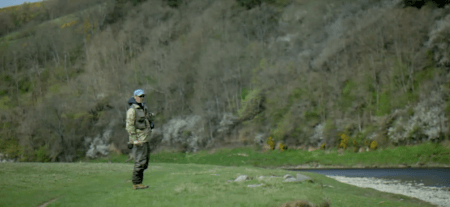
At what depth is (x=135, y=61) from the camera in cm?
11219

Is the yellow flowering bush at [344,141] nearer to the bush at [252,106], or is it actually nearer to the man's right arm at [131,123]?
the bush at [252,106]

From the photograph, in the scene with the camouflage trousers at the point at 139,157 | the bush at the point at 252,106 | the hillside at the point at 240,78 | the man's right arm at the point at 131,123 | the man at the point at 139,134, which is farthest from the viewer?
the bush at the point at 252,106

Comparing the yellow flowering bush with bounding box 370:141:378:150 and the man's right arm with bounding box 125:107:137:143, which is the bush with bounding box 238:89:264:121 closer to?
the yellow flowering bush with bounding box 370:141:378:150

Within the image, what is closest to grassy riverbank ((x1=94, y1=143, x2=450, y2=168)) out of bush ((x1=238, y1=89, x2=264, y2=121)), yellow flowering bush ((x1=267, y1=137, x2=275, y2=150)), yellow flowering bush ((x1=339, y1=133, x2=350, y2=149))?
yellow flowering bush ((x1=339, y1=133, x2=350, y2=149))

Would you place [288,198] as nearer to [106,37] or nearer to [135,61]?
[135,61]

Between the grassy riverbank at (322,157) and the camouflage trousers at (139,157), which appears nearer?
the camouflage trousers at (139,157)

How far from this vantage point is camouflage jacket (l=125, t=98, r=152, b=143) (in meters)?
13.7

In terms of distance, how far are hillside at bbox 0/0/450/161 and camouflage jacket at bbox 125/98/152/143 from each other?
50858 millimetres

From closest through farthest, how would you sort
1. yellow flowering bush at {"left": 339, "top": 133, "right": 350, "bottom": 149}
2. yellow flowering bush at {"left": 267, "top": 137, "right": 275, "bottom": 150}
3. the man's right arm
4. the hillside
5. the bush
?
the man's right arm, yellow flowering bush at {"left": 339, "top": 133, "right": 350, "bottom": 149}, the hillside, yellow flowering bush at {"left": 267, "top": 137, "right": 275, "bottom": 150}, the bush

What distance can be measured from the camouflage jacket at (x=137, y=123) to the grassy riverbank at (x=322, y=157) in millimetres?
45114

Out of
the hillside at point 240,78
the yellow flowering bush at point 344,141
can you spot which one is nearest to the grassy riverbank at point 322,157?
the yellow flowering bush at point 344,141

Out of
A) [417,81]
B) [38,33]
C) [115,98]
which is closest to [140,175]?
[417,81]

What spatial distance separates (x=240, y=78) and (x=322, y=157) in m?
36.6

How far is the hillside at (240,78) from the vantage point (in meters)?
63.9
